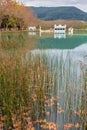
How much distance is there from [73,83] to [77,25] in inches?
1949

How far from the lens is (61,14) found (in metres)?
118

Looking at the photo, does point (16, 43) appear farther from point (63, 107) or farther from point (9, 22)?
point (9, 22)

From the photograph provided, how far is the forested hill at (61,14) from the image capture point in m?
115

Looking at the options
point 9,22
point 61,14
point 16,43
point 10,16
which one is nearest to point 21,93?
point 16,43

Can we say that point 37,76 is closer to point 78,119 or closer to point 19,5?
point 78,119

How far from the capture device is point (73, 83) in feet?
17.4

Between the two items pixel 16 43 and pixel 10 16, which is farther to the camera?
pixel 10 16

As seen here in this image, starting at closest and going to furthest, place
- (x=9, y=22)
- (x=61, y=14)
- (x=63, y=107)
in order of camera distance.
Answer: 1. (x=63, y=107)
2. (x=9, y=22)
3. (x=61, y=14)

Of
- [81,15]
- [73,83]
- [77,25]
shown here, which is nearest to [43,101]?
[73,83]

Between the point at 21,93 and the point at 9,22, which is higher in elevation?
the point at 21,93

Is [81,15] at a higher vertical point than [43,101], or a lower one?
lower

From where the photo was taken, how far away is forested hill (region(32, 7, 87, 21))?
11456 centimetres

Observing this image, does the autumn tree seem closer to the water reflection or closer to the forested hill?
Result: the water reflection

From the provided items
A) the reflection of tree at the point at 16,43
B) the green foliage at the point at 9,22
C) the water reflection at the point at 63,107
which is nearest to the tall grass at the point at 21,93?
the water reflection at the point at 63,107
